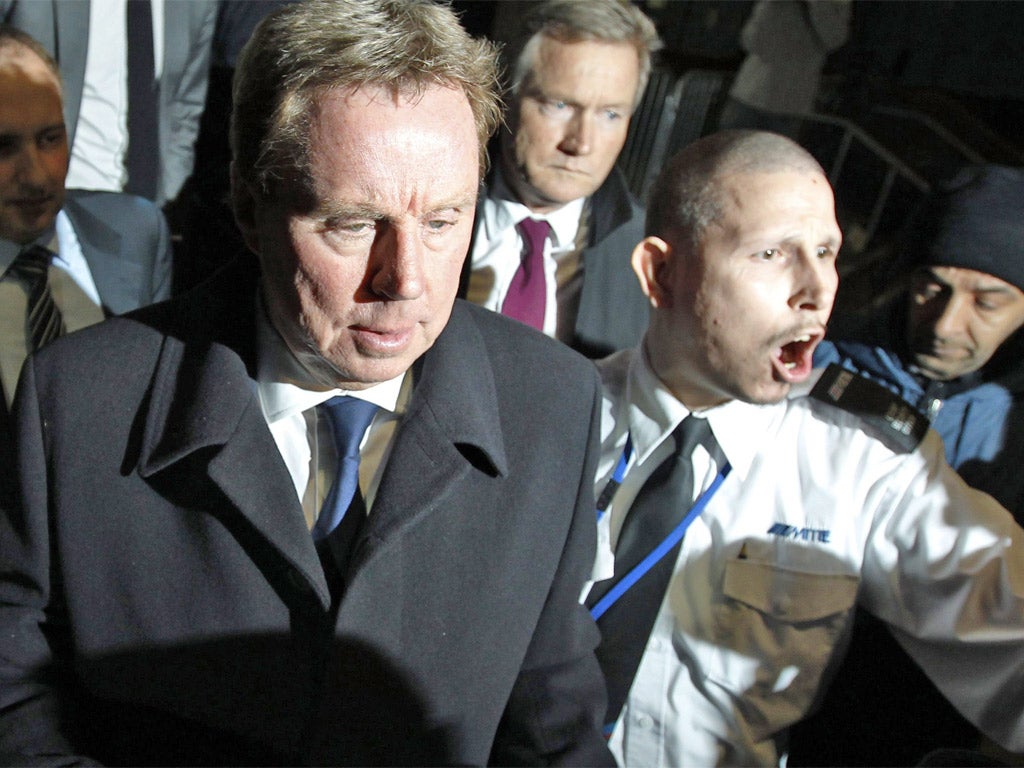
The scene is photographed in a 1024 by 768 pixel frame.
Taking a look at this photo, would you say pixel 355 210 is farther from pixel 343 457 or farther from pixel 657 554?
pixel 657 554

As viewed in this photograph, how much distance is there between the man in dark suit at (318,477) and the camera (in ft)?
3.76

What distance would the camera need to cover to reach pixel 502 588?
141cm

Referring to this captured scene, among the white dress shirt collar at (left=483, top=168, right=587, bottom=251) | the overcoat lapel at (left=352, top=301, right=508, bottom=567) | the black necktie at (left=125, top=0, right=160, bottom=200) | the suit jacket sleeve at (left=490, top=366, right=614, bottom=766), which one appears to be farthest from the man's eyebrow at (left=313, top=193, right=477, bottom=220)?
the black necktie at (left=125, top=0, right=160, bottom=200)

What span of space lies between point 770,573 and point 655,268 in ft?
2.24

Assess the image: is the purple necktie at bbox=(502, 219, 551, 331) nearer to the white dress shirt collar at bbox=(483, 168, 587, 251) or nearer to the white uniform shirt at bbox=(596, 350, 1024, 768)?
the white dress shirt collar at bbox=(483, 168, 587, 251)

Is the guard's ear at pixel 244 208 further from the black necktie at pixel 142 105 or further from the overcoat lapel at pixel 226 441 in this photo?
the black necktie at pixel 142 105

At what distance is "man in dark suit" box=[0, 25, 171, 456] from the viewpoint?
1.75 metres

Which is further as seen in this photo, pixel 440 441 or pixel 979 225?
pixel 979 225

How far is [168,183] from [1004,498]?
2.43 m

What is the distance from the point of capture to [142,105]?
2.33 metres

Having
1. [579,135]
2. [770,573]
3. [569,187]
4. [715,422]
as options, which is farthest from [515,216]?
[770,573]

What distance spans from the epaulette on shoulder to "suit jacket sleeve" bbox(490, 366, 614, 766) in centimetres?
62

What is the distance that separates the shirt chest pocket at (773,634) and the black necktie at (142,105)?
75.4 inches

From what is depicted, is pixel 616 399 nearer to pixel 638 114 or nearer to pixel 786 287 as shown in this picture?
pixel 786 287
